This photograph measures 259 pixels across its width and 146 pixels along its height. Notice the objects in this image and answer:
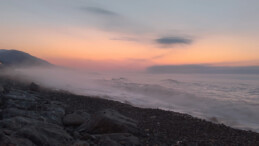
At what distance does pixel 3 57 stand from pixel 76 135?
90787 mm

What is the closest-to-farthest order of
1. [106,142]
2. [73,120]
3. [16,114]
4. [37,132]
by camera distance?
[37,132], [106,142], [16,114], [73,120]

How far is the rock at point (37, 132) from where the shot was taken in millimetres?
4209

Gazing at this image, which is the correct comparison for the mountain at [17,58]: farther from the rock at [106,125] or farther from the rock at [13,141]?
the rock at [13,141]

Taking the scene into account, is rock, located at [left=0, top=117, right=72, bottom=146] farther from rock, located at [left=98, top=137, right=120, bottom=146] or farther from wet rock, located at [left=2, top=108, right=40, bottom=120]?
wet rock, located at [left=2, top=108, right=40, bottom=120]

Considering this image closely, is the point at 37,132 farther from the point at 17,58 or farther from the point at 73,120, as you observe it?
the point at 17,58

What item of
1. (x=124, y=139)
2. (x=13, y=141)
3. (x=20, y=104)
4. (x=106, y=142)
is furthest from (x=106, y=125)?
(x=20, y=104)

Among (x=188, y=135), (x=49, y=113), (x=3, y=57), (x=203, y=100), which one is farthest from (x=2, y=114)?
(x=3, y=57)

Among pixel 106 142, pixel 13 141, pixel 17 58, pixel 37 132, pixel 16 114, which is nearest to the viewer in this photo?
pixel 13 141

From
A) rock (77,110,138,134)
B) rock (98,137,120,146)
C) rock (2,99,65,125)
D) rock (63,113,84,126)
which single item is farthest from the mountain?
rock (98,137,120,146)

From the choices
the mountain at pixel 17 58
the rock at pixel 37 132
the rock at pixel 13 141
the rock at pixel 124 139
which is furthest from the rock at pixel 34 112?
the mountain at pixel 17 58

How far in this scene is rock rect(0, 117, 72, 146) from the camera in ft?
13.8

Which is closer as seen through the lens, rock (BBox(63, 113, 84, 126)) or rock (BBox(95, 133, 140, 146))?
rock (BBox(95, 133, 140, 146))

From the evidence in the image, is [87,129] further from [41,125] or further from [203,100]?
[203,100]

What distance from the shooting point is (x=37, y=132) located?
4.39 meters
